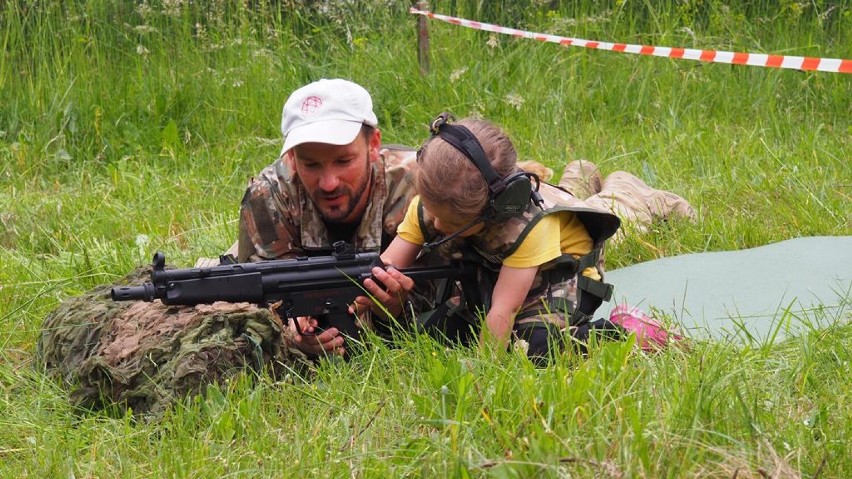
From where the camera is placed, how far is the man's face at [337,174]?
3953 millimetres

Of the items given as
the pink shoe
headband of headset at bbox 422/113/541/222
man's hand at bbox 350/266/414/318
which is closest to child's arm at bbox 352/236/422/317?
man's hand at bbox 350/266/414/318

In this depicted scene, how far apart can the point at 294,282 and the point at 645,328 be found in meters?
1.13

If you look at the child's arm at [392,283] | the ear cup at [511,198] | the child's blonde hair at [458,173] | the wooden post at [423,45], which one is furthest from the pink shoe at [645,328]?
the wooden post at [423,45]

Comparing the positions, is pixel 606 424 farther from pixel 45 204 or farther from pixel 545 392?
pixel 45 204

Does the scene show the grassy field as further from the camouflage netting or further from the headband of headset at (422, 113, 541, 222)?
the headband of headset at (422, 113, 541, 222)

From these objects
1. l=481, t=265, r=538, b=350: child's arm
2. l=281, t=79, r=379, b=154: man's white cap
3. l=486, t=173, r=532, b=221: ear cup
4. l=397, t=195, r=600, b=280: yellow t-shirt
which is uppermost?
l=281, t=79, r=379, b=154: man's white cap

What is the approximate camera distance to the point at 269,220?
434 cm

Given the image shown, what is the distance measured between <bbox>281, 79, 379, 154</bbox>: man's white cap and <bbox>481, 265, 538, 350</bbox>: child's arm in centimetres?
75

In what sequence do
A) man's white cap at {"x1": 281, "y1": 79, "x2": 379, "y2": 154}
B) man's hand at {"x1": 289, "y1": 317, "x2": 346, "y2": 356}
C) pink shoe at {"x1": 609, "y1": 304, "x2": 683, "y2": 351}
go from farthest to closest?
man's white cap at {"x1": 281, "y1": 79, "x2": 379, "y2": 154} < man's hand at {"x1": 289, "y1": 317, "x2": 346, "y2": 356} < pink shoe at {"x1": 609, "y1": 304, "x2": 683, "y2": 351}

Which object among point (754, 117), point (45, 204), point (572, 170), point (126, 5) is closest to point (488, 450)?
point (572, 170)

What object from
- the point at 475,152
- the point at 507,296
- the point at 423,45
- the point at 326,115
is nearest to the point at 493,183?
the point at 475,152

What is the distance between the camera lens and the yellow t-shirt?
364cm

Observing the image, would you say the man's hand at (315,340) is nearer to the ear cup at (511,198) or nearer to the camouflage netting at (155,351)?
the camouflage netting at (155,351)

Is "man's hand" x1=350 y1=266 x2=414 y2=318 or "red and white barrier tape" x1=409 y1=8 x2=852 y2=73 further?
"red and white barrier tape" x1=409 y1=8 x2=852 y2=73
